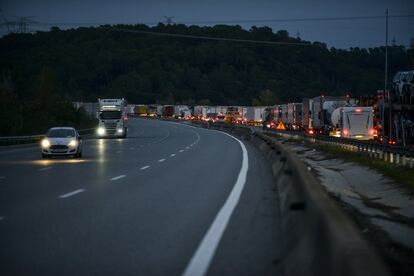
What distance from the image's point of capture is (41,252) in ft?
31.7

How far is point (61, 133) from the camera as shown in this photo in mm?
37344

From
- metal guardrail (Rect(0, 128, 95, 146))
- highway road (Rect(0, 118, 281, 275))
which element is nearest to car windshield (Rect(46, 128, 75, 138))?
highway road (Rect(0, 118, 281, 275))

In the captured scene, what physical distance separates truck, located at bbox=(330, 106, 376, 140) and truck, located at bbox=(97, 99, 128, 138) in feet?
69.9

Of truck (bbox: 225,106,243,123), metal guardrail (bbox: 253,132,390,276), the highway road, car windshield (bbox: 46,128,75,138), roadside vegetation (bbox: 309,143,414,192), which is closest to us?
metal guardrail (bbox: 253,132,390,276)

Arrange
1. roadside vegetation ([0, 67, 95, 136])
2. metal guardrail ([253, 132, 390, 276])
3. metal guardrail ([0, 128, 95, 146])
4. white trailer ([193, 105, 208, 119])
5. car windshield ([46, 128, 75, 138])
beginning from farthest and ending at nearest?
1. white trailer ([193, 105, 208, 119])
2. roadside vegetation ([0, 67, 95, 136])
3. metal guardrail ([0, 128, 95, 146])
4. car windshield ([46, 128, 75, 138])
5. metal guardrail ([253, 132, 390, 276])

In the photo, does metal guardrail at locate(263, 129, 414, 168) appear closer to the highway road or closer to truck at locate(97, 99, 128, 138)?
the highway road

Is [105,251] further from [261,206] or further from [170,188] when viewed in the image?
[170,188]

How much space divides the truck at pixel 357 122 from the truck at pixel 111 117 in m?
21.3

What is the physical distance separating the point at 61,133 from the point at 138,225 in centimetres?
2565

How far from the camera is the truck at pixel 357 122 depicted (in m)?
53.1

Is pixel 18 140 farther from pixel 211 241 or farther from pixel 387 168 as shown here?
pixel 211 241

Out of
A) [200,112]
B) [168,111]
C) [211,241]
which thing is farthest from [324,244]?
[168,111]

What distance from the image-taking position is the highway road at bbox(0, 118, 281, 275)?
8844 mm

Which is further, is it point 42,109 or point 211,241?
point 42,109
